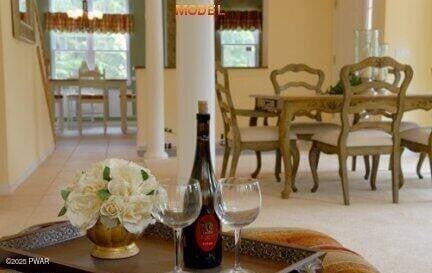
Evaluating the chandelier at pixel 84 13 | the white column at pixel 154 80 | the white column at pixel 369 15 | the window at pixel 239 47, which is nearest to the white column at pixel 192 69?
the white column at pixel 154 80

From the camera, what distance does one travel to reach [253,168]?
565 centimetres

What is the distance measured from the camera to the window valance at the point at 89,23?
11.0m

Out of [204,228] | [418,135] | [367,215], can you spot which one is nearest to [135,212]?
[204,228]

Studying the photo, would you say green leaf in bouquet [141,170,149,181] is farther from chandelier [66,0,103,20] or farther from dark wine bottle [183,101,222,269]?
chandelier [66,0,103,20]

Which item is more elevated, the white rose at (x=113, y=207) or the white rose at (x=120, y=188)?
the white rose at (x=120, y=188)

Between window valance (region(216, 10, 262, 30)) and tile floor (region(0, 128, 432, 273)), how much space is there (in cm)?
622

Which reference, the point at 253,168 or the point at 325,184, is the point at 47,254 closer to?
the point at 325,184

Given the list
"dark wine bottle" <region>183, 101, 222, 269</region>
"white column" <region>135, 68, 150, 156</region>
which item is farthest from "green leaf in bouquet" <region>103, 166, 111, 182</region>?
"white column" <region>135, 68, 150, 156</region>

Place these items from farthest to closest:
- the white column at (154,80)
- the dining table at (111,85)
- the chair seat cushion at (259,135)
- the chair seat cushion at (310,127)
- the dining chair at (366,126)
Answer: the dining table at (111,85) < the white column at (154,80) < the chair seat cushion at (310,127) < the chair seat cushion at (259,135) < the dining chair at (366,126)

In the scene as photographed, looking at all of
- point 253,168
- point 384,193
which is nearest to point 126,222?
point 384,193

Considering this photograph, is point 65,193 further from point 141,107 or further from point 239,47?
point 239,47

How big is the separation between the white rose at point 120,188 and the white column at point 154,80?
16.5ft

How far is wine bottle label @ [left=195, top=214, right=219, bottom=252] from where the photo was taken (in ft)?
3.92

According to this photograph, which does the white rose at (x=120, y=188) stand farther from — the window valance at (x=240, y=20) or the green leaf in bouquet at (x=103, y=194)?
the window valance at (x=240, y=20)
